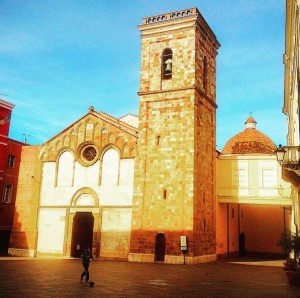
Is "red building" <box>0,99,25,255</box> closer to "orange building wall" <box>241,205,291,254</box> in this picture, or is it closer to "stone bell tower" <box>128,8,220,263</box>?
"stone bell tower" <box>128,8,220,263</box>

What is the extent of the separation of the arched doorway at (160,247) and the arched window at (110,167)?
4.81 m

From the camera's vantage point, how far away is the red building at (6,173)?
31.1 meters

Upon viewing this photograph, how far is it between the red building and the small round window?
7269 mm

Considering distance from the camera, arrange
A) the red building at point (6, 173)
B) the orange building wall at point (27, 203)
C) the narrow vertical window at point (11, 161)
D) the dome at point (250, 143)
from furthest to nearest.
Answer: the dome at point (250, 143) < the narrow vertical window at point (11, 161) < the red building at point (6, 173) < the orange building wall at point (27, 203)

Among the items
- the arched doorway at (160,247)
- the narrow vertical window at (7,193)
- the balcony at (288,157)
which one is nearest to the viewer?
the balcony at (288,157)

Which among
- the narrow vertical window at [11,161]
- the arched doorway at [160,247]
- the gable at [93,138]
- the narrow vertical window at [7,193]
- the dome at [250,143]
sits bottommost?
the arched doorway at [160,247]

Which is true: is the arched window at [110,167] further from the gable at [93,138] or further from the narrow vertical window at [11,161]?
the narrow vertical window at [11,161]

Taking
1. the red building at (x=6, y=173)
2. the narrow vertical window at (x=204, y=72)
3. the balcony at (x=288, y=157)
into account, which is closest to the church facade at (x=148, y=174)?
the narrow vertical window at (x=204, y=72)

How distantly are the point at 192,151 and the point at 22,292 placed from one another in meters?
14.9

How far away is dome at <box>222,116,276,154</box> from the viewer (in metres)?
38.0

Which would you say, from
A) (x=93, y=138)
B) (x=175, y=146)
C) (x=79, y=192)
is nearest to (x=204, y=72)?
(x=175, y=146)

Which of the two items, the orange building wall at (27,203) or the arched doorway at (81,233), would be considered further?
the orange building wall at (27,203)

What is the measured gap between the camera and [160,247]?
2448 cm

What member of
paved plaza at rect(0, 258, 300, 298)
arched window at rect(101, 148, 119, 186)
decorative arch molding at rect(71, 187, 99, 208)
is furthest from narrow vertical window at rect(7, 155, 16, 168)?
paved plaza at rect(0, 258, 300, 298)
